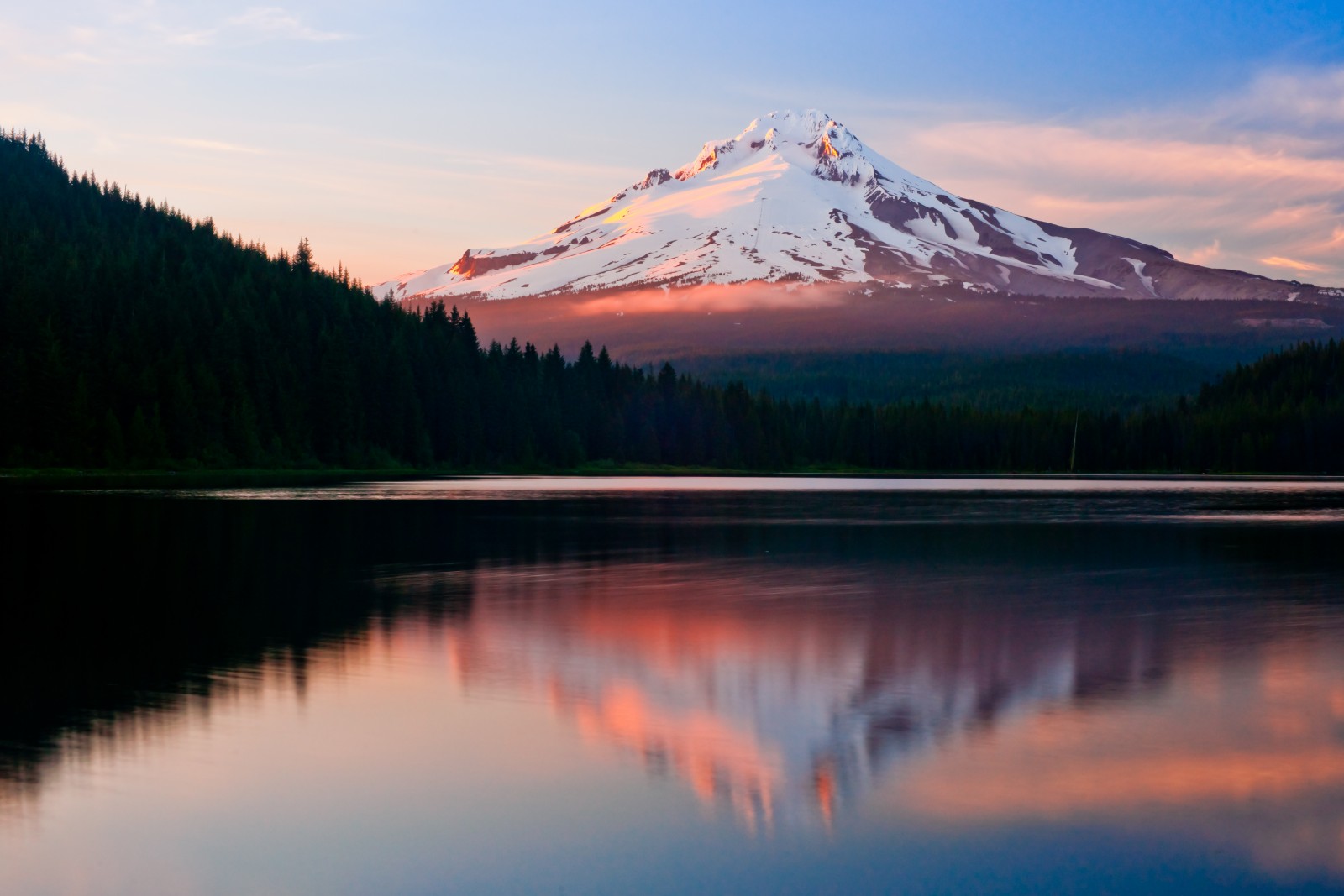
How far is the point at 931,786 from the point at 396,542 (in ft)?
120

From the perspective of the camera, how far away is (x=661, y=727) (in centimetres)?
1814

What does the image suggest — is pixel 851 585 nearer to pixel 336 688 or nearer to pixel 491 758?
pixel 336 688

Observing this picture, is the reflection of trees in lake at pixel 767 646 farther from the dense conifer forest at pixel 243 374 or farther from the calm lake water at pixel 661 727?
the dense conifer forest at pixel 243 374

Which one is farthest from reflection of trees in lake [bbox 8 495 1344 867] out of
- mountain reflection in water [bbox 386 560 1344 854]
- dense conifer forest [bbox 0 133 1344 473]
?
dense conifer forest [bbox 0 133 1344 473]

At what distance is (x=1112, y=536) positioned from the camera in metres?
56.8

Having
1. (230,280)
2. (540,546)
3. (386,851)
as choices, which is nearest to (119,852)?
(386,851)

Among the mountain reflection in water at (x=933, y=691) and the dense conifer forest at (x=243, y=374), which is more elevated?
the dense conifer forest at (x=243, y=374)

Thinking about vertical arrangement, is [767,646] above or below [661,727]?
below

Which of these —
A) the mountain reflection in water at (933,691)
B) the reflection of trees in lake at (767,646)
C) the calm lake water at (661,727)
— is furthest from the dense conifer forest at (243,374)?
the mountain reflection in water at (933,691)

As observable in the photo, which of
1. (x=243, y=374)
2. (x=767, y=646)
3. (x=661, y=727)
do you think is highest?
(x=243, y=374)

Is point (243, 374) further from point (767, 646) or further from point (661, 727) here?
point (661, 727)

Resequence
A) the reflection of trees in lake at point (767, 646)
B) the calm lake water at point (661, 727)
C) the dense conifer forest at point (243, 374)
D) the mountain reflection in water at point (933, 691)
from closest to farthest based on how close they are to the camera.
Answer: the calm lake water at point (661, 727), the mountain reflection in water at point (933, 691), the reflection of trees in lake at point (767, 646), the dense conifer forest at point (243, 374)

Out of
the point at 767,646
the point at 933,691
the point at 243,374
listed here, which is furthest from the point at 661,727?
the point at 243,374

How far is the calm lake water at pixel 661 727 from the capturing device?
12.5 metres
